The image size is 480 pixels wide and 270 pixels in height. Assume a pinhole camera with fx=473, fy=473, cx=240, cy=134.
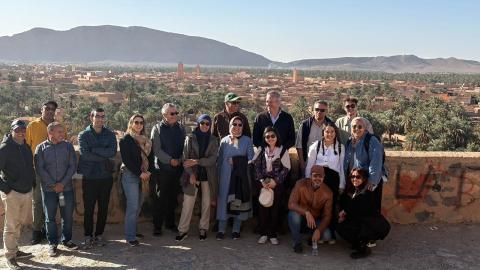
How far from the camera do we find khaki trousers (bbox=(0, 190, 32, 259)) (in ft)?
14.8

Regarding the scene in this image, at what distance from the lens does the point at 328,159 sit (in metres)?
4.91

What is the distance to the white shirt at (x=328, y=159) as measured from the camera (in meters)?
4.90

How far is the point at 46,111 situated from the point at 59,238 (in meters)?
1.41

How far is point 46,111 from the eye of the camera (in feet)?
16.9

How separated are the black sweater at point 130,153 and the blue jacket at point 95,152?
0.11 metres

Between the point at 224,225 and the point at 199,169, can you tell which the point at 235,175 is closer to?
the point at 199,169

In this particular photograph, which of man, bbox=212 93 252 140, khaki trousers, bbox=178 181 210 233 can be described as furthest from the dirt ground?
man, bbox=212 93 252 140

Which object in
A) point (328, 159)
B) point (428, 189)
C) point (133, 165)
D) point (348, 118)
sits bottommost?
point (428, 189)

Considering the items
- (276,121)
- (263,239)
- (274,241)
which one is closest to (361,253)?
(274,241)

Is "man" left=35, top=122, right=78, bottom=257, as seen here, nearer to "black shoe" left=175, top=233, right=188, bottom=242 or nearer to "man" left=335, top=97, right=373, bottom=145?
"black shoe" left=175, top=233, right=188, bottom=242

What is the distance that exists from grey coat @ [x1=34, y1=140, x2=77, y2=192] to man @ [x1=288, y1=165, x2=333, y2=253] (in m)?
2.32

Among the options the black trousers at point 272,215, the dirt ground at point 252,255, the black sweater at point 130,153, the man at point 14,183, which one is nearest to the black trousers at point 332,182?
the dirt ground at point 252,255

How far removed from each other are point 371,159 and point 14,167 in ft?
11.3

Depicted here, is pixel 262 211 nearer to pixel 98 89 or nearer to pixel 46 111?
pixel 46 111
